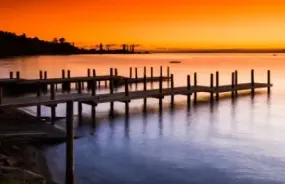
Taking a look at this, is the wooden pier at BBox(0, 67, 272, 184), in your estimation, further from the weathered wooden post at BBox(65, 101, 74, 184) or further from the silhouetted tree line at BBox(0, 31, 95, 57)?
the silhouetted tree line at BBox(0, 31, 95, 57)

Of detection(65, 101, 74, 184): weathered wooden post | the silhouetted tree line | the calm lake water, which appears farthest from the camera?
the silhouetted tree line

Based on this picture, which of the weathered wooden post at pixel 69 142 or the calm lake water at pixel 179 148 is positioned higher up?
the weathered wooden post at pixel 69 142

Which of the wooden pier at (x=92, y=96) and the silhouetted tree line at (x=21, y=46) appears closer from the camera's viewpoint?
the wooden pier at (x=92, y=96)

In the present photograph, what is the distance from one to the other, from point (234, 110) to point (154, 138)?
38.2 ft

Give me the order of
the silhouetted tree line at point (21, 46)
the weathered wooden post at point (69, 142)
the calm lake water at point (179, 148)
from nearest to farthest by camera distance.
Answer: the weathered wooden post at point (69, 142) → the calm lake water at point (179, 148) → the silhouetted tree line at point (21, 46)

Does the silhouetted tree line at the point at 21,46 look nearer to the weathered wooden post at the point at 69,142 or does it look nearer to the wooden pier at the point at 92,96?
the wooden pier at the point at 92,96

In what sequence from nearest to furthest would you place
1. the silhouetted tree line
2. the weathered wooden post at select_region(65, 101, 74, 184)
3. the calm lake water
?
1. the weathered wooden post at select_region(65, 101, 74, 184)
2. the calm lake water
3. the silhouetted tree line

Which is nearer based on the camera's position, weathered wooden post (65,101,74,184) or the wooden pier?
weathered wooden post (65,101,74,184)

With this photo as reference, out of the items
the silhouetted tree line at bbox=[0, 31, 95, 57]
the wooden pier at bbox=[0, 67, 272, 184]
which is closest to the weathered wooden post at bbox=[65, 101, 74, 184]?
the wooden pier at bbox=[0, 67, 272, 184]

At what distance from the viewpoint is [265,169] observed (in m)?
17.9

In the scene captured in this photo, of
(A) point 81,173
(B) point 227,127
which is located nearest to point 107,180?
(A) point 81,173

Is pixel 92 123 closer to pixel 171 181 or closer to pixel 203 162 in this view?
pixel 203 162

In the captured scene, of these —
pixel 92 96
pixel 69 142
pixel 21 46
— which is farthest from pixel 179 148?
pixel 21 46

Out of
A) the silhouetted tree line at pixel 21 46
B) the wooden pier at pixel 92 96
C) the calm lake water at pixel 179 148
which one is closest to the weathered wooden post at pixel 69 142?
the wooden pier at pixel 92 96
